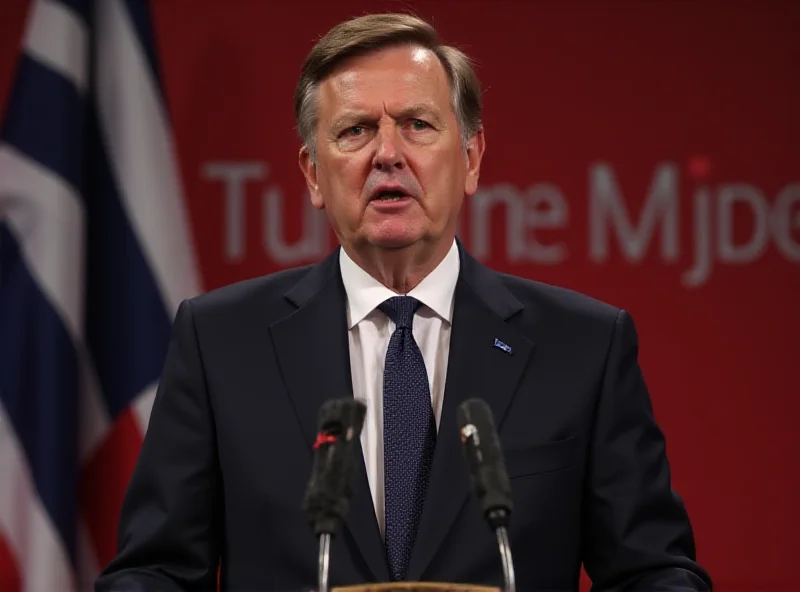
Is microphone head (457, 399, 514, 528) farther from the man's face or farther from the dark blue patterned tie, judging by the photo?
the man's face

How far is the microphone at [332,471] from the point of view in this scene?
1.30 meters

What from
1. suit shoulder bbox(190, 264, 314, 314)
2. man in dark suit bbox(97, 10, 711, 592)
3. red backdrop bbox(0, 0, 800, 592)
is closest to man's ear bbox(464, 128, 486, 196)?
man in dark suit bbox(97, 10, 711, 592)

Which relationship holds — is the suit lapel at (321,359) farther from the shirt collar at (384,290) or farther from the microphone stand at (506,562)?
the microphone stand at (506,562)

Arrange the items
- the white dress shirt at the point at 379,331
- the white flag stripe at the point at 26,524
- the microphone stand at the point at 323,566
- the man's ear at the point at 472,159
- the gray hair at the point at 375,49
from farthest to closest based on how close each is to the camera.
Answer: the white flag stripe at the point at 26,524 < the man's ear at the point at 472,159 < the gray hair at the point at 375,49 < the white dress shirt at the point at 379,331 < the microphone stand at the point at 323,566

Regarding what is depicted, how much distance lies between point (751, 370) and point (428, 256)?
1686 mm

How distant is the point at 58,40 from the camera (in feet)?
10.4

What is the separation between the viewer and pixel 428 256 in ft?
6.89

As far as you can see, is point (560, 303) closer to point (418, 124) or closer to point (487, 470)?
point (418, 124)

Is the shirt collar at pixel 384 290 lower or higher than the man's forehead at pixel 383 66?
lower

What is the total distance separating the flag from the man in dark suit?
113 cm

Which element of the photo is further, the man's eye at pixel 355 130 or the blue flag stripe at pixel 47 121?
the blue flag stripe at pixel 47 121

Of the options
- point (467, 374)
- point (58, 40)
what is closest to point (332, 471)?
point (467, 374)

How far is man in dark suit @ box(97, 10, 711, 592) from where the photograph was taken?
1.87m

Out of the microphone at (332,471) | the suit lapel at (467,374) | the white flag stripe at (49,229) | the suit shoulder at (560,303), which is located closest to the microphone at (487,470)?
the microphone at (332,471)
